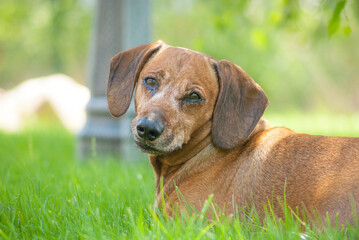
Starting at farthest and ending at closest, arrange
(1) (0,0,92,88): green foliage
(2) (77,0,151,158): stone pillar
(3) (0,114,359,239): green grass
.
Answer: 1. (1) (0,0,92,88): green foliage
2. (2) (77,0,151,158): stone pillar
3. (3) (0,114,359,239): green grass

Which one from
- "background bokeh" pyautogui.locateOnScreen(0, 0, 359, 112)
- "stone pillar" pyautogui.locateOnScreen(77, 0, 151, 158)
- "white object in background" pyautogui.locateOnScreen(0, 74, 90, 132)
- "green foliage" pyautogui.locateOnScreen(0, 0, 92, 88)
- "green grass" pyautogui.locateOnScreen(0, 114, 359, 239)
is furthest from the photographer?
"green foliage" pyautogui.locateOnScreen(0, 0, 92, 88)

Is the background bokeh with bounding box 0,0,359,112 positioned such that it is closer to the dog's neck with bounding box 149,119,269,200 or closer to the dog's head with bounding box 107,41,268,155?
the dog's head with bounding box 107,41,268,155

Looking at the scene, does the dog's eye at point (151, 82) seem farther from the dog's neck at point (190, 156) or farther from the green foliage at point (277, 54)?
the green foliage at point (277, 54)

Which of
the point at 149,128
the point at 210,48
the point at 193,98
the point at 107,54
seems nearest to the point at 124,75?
the point at 193,98

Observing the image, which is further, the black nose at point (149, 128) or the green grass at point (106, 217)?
the black nose at point (149, 128)

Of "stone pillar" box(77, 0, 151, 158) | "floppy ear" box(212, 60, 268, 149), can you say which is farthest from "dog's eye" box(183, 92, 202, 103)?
"stone pillar" box(77, 0, 151, 158)

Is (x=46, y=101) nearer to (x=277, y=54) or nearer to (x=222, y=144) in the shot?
(x=222, y=144)

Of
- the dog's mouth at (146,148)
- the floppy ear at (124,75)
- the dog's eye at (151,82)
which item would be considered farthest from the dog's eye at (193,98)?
the floppy ear at (124,75)

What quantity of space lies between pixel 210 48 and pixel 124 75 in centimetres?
1383

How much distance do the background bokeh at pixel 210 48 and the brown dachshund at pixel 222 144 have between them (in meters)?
10.8

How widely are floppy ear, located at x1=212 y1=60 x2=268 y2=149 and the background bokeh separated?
35.4ft

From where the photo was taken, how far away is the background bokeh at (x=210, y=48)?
1781cm

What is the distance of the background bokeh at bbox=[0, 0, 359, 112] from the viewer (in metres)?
17.8

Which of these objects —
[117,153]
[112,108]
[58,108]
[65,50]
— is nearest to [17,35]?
[65,50]
